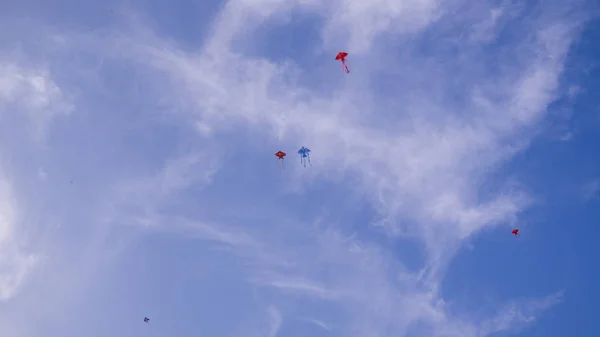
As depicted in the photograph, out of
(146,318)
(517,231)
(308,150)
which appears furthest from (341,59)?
(146,318)

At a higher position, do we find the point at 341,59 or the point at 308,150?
the point at 341,59

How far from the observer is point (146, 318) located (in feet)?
186

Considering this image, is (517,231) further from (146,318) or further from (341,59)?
(146,318)

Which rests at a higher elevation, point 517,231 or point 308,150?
point 308,150

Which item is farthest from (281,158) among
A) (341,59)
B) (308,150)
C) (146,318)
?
(146,318)

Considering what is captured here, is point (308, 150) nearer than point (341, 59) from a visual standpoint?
No

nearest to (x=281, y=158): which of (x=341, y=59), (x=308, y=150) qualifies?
(x=308, y=150)

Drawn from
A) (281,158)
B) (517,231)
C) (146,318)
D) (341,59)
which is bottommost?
(146,318)

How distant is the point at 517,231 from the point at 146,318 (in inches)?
1689

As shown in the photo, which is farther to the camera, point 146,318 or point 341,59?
point 146,318

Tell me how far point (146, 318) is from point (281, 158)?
2430cm

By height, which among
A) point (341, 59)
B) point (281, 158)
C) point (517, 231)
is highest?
point (341, 59)

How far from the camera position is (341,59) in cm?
5047

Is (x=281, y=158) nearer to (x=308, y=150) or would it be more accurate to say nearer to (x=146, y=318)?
(x=308, y=150)
